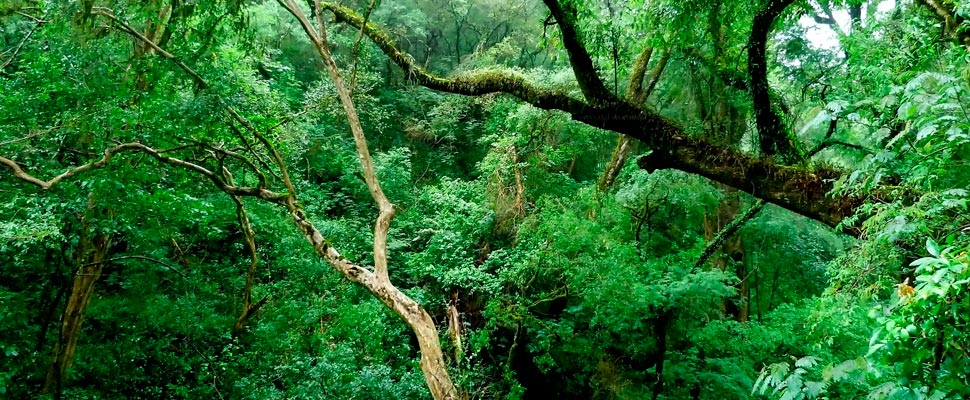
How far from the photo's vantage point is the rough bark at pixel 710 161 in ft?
12.2

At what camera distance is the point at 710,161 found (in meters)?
4.01

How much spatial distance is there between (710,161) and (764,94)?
0.67m

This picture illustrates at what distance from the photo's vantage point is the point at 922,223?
7.28 ft

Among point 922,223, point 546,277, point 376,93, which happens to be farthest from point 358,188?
point 922,223

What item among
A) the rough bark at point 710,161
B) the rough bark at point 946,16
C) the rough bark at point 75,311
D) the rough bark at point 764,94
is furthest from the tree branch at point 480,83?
the rough bark at point 75,311

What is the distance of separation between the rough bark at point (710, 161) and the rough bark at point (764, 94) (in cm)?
24

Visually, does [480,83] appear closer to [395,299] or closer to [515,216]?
[395,299]

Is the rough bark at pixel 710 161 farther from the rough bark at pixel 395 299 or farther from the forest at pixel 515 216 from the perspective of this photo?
the rough bark at pixel 395 299

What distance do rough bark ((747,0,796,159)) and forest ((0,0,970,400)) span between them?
0.07 feet

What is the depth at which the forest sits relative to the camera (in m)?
2.93

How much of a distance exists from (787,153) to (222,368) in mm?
6975

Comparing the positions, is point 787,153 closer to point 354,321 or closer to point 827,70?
point 827,70

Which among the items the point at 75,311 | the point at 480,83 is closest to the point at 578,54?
the point at 480,83

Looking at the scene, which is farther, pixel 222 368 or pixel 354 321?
pixel 354 321
